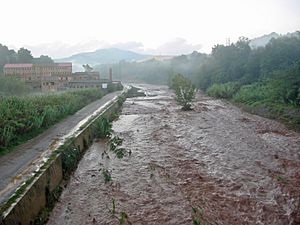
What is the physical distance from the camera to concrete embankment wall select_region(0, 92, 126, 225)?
6.38m

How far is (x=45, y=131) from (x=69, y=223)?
8175mm

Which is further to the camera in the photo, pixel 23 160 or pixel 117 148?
pixel 117 148

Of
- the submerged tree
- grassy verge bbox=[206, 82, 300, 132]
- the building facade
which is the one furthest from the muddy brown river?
the building facade

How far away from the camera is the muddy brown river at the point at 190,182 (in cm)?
760

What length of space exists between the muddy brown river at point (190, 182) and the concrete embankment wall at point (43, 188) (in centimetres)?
34

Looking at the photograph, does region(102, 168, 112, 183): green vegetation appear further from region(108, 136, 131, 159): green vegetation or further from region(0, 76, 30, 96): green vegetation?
region(0, 76, 30, 96): green vegetation

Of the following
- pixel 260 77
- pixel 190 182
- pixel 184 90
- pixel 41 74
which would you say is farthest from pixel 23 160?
pixel 41 74

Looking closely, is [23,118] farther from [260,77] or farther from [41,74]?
[41,74]

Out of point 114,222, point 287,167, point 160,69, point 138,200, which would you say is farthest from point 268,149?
point 160,69

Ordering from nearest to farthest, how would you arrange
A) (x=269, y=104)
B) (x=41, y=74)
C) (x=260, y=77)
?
(x=269, y=104) < (x=260, y=77) < (x=41, y=74)

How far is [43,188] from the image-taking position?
8.20 m

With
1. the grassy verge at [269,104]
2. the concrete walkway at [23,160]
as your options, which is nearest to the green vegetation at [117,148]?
the concrete walkway at [23,160]

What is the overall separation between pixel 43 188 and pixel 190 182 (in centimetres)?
414

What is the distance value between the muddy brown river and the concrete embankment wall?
34 cm
